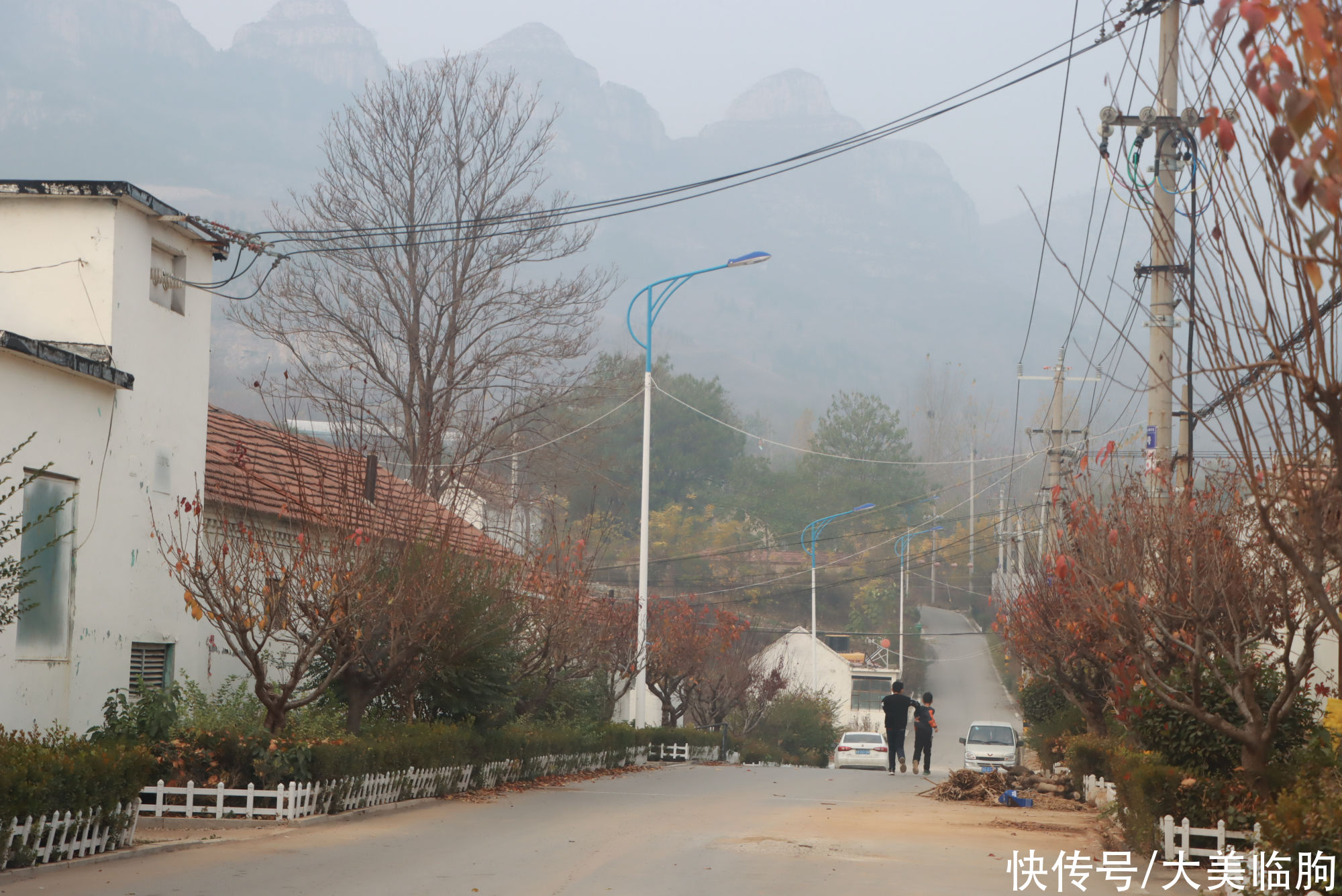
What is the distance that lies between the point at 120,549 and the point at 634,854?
728cm

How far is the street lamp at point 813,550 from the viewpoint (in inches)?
1848

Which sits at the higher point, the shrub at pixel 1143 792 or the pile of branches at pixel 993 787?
the shrub at pixel 1143 792

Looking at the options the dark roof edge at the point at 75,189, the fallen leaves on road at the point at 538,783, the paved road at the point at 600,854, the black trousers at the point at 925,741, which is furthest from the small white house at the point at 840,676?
the dark roof edge at the point at 75,189

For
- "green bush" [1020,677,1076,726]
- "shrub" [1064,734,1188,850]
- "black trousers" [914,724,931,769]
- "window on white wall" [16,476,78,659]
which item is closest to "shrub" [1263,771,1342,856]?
"shrub" [1064,734,1188,850]

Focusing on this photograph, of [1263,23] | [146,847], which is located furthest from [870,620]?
[1263,23]

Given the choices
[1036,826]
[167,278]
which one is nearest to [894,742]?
[1036,826]

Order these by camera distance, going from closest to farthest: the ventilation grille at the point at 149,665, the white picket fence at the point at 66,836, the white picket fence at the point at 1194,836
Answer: the white picket fence at the point at 66,836 < the white picket fence at the point at 1194,836 < the ventilation grille at the point at 149,665

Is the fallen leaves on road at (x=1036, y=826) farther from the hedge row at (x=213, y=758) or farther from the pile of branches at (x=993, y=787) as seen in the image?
the hedge row at (x=213, y=758)

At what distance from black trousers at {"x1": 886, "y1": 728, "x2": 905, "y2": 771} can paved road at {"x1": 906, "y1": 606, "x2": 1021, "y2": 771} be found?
61.8 feet

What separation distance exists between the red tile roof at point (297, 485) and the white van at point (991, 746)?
16.5 metres

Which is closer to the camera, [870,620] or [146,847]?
[146,847]

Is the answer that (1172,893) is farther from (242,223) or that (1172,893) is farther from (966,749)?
(242,223)

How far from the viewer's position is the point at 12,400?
41.9 ft

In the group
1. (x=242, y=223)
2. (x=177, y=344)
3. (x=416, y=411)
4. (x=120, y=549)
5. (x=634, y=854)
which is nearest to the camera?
(x=634, y=854)
